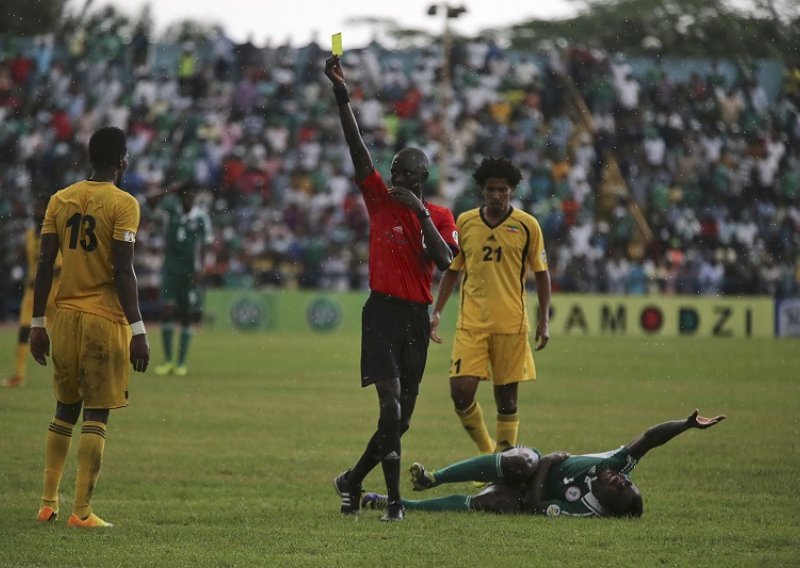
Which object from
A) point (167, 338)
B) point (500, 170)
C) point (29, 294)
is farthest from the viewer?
point (167, 338)

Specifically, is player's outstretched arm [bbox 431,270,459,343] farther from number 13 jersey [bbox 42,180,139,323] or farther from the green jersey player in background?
the green jersey player in background

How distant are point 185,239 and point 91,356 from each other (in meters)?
13.5

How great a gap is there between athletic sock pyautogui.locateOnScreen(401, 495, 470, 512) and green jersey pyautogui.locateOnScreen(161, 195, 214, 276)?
12612 millimetres

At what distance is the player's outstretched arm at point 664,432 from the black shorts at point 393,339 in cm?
144

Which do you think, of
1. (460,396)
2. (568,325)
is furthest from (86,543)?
(568,325)

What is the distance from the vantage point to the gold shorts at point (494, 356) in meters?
11.4

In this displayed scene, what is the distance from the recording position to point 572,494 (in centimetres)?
948

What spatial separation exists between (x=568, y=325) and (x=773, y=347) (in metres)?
6.20

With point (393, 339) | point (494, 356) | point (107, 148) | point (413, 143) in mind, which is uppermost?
point (413, 143)

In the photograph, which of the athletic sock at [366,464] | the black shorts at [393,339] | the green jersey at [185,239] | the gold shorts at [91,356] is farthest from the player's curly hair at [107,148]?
the green jersey at [185,239]

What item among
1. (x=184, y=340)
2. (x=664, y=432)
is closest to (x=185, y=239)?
(x=184, y=340)

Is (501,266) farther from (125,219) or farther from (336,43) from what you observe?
(125,219)

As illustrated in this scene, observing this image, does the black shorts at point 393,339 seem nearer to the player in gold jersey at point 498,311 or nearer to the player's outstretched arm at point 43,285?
the player in gold jersey at point 498,311

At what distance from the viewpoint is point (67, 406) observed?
29.2 ft
